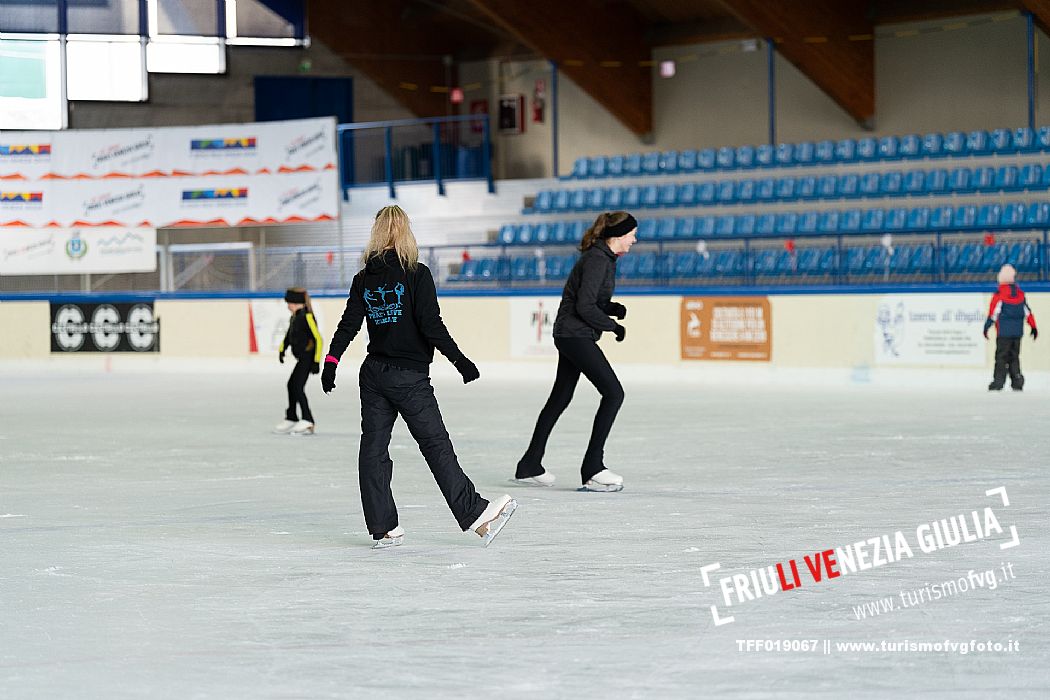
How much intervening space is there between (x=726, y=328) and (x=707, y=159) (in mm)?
7660

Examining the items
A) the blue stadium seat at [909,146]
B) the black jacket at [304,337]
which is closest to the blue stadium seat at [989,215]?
the blue stadium seat at [909,146]

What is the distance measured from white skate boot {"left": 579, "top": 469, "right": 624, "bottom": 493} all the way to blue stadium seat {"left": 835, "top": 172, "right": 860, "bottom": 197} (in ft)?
52.9

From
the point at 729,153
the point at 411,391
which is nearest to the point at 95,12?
the point at 729,153

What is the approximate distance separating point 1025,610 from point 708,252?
1859 cm

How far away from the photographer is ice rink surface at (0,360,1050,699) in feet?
15.4

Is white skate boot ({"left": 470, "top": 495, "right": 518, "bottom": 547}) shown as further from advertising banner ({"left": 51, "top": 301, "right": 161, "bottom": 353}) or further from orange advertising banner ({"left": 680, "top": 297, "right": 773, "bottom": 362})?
advertising banner ({"left": 51, "top": 301, "right": 161, "bottom": 353})

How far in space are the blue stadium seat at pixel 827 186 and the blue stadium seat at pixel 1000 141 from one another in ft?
8.08

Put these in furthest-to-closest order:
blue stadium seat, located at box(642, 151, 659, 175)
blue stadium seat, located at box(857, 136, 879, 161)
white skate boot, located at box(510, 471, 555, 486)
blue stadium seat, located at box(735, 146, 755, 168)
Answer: blue stadium seat, located at box(642, 151, 659, 175) → blue stadium seat, located at box(735, 146, 755, 168) → blue stadium seat, located at box(857, 136, 879, 161) → white skate boot, located at box(510, 471, 555, 486)

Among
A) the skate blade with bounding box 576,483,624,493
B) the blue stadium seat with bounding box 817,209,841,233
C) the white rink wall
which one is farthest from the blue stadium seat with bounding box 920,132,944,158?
the skate blade with bounding box 576,483,624,493

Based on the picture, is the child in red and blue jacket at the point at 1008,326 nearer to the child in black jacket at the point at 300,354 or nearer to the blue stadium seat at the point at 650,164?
the child in black jacket at the point at 300,354

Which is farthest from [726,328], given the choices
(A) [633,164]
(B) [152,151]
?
(B) [152,151]

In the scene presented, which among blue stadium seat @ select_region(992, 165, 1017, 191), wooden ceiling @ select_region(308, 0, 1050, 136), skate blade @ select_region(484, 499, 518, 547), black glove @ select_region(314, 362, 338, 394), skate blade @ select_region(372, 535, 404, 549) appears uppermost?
wooden ceiling @ select_region(308, 0, 1050, 136)

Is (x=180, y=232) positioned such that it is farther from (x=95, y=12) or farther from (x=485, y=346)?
(x=485, y=346)

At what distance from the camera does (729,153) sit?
26.4m
